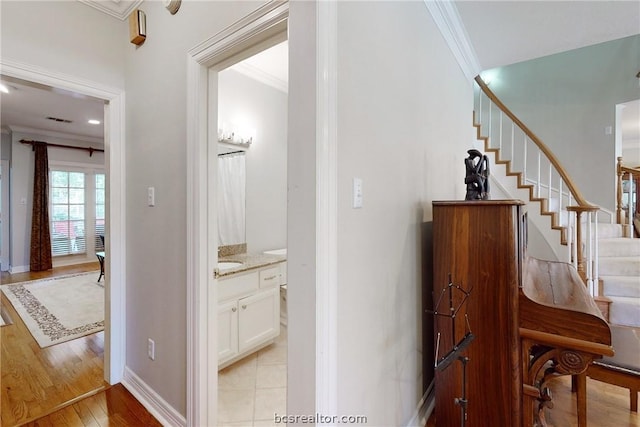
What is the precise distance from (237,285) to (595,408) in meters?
2.49

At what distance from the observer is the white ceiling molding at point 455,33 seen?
1898mm

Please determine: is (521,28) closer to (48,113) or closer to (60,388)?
(60,388)

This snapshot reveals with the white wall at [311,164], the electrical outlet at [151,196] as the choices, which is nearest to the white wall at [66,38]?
the white wall at [311,164]

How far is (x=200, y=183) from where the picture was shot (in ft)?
4.93

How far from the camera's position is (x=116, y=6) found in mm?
1937

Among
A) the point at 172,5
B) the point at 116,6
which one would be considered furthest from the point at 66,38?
the point at 172,5

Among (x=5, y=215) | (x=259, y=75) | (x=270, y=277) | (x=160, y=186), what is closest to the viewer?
(x=160, y=186)

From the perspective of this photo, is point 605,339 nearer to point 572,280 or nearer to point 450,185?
point 572,280

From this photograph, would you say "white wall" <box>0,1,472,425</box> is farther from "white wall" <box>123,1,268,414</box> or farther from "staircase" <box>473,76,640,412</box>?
"staircase" <box>473,76,640,412</box>

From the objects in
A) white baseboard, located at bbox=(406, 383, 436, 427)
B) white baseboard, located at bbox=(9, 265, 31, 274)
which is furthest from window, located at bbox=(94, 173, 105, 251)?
white baseboard, located at bbox=(406, 383, 436, 427)

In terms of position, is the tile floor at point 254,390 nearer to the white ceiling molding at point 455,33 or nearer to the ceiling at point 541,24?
the white ceiling molding at point 455,33

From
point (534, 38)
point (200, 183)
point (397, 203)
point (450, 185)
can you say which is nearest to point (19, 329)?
point (200, 183)

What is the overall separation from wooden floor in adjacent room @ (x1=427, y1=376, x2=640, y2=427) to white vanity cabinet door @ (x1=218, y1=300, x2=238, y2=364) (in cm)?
140

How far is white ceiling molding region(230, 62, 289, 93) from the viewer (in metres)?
2.81
